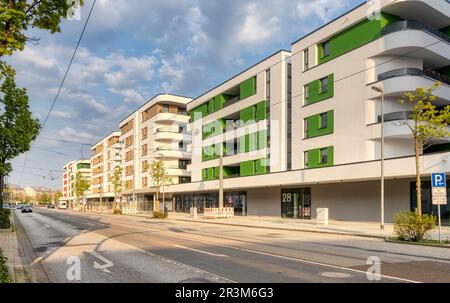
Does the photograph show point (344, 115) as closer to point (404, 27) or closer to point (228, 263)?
point (404, 27)

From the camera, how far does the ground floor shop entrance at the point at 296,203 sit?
1445 inches

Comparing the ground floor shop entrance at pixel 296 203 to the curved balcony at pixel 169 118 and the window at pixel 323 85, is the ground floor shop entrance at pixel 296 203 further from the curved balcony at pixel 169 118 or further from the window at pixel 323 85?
the curved balcony at pixel 169 118

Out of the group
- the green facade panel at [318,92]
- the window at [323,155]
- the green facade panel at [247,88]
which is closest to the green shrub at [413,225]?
the window at [323,155]

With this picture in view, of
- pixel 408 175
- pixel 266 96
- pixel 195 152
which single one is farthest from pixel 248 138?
pixel 408 175

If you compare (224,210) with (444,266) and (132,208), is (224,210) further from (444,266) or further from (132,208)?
(444,266)

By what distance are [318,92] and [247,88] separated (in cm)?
1239

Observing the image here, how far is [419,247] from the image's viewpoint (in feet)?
53.7

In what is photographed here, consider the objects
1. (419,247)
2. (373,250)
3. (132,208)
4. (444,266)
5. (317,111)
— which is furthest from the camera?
(132,208)

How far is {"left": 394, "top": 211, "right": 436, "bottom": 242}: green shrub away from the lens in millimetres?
17672

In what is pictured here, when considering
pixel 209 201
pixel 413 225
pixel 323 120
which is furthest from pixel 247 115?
pixel 413 225

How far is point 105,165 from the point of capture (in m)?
109

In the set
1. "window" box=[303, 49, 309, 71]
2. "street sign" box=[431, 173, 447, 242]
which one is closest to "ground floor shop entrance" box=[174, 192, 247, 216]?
"window" box=[303, 49, 309, 71]

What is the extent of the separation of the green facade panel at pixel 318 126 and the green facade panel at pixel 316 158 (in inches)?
55.3
